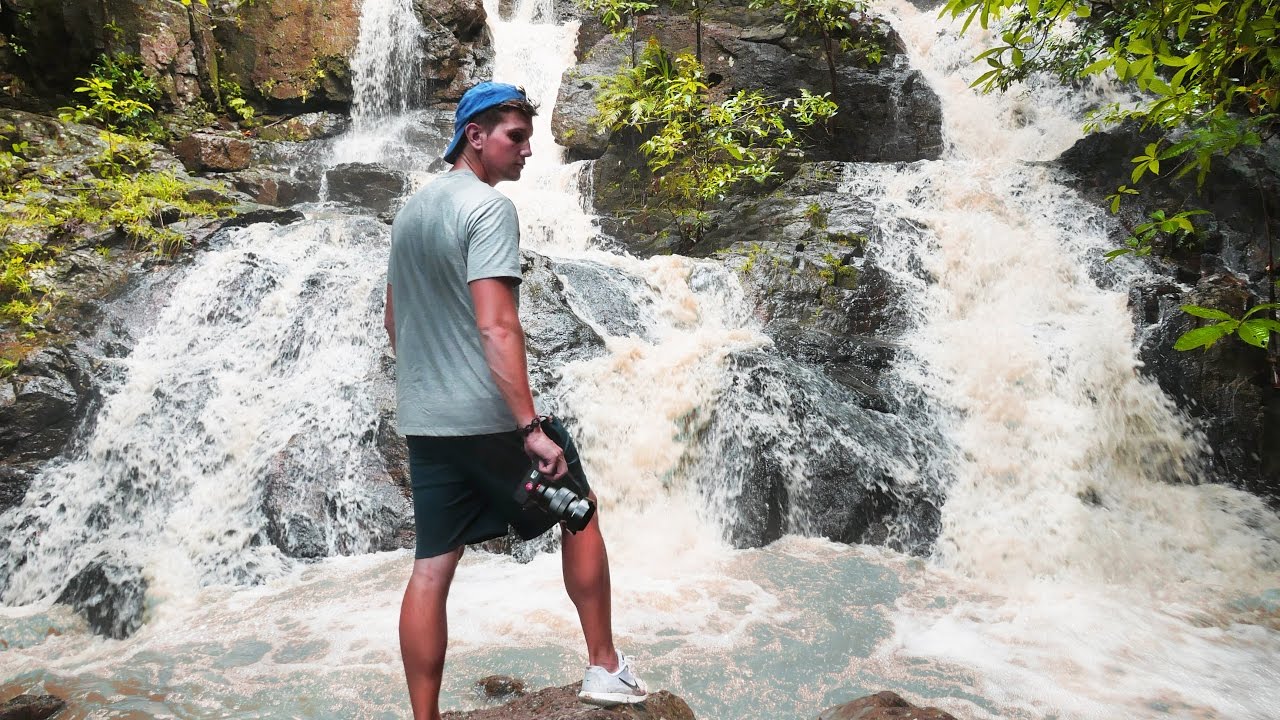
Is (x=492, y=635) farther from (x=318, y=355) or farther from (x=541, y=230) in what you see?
(x=541, y=230)

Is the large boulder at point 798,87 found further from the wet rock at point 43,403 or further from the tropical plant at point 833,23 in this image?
the wet rock at point 43,403

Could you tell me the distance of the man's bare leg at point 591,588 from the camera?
2172 mm

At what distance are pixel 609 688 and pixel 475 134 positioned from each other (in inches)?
69.2

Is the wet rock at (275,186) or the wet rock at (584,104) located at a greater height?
the wet rock at (584,104)

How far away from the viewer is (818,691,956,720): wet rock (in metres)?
2.34

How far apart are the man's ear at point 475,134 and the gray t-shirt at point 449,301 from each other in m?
0.13

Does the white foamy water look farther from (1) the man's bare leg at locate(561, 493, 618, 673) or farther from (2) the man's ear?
(2) the man's ear

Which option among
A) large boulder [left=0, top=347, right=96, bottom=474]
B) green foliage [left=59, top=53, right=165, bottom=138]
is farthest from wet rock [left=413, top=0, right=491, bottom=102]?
large boulder [left=0, top=347, right=96, bottom=474]

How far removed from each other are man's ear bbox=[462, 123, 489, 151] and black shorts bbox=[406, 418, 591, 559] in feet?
2.97

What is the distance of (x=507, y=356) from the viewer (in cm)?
197

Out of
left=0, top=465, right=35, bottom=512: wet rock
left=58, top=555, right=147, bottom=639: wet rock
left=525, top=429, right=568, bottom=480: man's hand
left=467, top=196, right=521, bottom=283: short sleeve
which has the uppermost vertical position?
left=467, top=196, right=521, bottom=283: short sleeve

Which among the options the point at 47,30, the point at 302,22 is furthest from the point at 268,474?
the point at 302,22

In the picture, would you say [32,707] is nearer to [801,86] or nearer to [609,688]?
[609,688]

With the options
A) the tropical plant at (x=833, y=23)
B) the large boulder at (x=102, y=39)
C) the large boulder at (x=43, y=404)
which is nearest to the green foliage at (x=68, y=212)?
the large boulder at (x=43, y=404)
